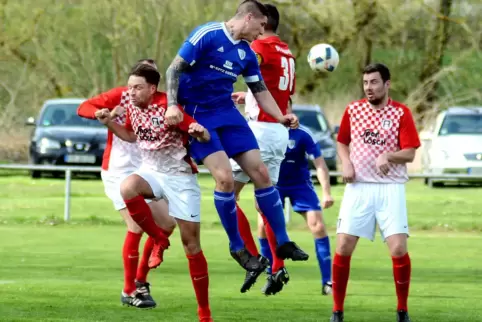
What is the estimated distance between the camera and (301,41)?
38.5 meters

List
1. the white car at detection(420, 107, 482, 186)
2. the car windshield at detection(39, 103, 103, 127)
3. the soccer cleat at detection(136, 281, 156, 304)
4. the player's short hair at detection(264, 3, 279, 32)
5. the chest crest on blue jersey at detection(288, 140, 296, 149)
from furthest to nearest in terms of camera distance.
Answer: the car windshield at detection(39, 103, 103, 127)
the white car at detection(420, 107, 482, 186)
the chest crest on blue jersey at detection(288, 140, 296, 149)
the player's short hair at detection(264, 3, 279, 32)
the soccer cleat at detection(136, 281, 156, 304)

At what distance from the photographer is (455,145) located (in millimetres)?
27562

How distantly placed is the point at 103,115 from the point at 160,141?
0.73 meters

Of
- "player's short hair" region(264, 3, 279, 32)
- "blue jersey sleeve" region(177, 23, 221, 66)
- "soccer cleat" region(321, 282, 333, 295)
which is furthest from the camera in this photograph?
"soccer cleat" region(321, 282, 333, 295)

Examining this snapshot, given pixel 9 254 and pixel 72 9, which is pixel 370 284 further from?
pixel 72 9

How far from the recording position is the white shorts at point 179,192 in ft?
30.5

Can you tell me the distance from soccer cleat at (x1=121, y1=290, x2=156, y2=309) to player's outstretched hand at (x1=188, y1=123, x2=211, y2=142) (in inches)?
71.0

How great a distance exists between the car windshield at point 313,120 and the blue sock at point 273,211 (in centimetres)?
1826

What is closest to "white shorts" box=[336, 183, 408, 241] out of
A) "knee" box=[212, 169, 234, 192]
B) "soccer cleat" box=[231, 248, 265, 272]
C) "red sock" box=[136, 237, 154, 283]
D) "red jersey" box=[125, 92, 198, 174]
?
"soccer cleat" box=[231, 248, 265, 272]

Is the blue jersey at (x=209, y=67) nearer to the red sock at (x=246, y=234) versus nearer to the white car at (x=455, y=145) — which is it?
the red sock at (x=246, y=234)

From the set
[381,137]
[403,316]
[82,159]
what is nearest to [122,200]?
[381,137]

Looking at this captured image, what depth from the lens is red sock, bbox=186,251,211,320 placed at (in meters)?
9.08

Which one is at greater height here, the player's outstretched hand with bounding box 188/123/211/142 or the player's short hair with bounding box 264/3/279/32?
the player's short hair with bounding box 264/3/279/32

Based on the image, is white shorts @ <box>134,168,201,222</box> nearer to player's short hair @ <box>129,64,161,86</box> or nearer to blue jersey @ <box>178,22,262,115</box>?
blue jersey @ <box>178,22,262,115</box>
